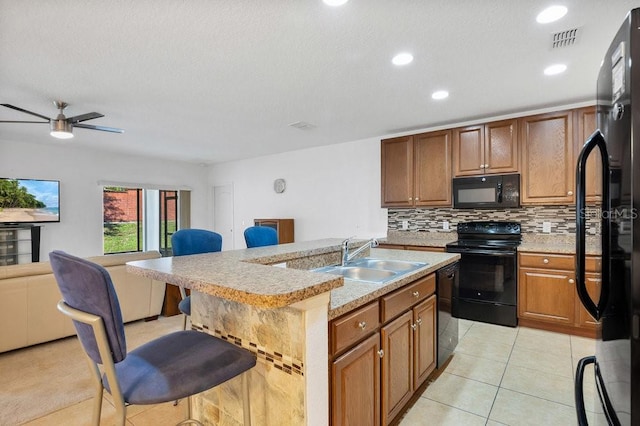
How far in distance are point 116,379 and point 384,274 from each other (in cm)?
168

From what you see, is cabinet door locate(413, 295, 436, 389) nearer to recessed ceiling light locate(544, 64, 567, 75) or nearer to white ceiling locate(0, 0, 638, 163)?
white ceiling locate(0, 0, 638, 163)

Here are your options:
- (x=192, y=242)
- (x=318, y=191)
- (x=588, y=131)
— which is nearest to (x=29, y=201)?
(x=192, y=242)

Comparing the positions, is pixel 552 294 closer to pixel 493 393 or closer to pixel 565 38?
pixel 493 393

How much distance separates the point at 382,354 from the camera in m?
1.62

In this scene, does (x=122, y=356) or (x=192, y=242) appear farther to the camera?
(x=192, y=242)

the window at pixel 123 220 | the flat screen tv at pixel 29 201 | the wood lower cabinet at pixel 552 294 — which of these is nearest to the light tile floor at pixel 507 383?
the wood lower cabinet at pixel 552 294

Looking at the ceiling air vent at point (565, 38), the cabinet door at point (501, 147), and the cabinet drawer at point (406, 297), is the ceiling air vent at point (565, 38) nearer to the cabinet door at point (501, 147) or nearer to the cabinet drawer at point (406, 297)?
the cabinet door at point (501, 147)

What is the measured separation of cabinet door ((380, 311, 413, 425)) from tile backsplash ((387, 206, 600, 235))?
7.97ft

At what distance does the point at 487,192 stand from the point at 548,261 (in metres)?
0.96

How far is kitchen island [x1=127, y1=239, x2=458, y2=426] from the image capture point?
111cm

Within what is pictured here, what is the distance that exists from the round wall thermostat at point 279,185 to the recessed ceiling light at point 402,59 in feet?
12.8

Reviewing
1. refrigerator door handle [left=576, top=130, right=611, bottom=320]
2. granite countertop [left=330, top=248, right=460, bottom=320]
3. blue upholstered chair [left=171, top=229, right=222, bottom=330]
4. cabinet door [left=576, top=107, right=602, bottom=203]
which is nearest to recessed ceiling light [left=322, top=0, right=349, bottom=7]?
refrigerator door handle [left=576, top=130, right=611, bottom=320]

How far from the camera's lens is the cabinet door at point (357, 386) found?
1.31m

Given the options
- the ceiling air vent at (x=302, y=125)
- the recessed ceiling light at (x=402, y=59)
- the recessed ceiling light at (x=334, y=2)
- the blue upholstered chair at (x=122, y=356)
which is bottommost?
the blue upholstered chair at (x=122, y=356)
